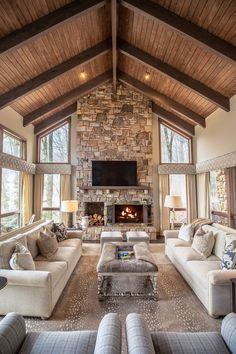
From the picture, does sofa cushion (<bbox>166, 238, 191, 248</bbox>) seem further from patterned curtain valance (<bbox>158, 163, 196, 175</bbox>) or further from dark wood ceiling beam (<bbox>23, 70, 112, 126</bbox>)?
dark wood ceiling beam (<bbox>23, 70, 112, 126</bbox>)

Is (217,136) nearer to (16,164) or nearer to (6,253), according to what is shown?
(16,164)

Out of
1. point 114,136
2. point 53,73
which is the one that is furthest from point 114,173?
point 53,73

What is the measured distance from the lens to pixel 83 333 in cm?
186

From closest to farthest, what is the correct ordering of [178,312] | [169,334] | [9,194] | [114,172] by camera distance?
[169,334] → [178,312] → [9,194] → [114,172]

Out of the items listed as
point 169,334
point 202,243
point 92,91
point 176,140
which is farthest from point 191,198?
point 169,334

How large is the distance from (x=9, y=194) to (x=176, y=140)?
591 centimetres

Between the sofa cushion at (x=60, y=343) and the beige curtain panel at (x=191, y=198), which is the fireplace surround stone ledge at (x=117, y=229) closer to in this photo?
the beige curtain panel at (x=191, y=198)

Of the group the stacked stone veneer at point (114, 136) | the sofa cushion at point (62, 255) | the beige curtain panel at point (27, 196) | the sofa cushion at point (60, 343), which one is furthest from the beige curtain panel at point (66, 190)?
the sofa cushion at point (60, 343)

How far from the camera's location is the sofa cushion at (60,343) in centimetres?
163

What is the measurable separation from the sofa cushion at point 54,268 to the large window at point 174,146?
572 centimetres

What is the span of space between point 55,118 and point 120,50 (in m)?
3.29

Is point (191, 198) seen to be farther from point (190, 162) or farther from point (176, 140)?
point (176, 140)

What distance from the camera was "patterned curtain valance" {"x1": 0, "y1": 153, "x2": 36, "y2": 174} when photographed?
5.62 meters

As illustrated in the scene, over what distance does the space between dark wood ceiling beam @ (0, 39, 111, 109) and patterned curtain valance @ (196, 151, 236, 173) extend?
4.09 meters
